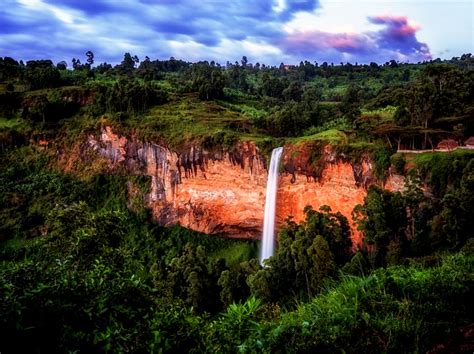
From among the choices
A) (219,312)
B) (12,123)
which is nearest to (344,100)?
(12,123)

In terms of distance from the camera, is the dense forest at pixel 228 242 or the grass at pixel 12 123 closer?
the dense forest at pixel 228 242

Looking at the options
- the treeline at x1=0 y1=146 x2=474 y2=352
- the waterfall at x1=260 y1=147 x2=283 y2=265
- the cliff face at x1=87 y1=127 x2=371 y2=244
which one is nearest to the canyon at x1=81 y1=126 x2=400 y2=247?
the cliff face at x1=87 y1=127 x2=371 y2=244

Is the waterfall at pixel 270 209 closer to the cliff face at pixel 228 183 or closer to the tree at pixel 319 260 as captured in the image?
the cliff face at pixel 228 183

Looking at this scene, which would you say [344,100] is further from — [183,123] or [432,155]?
[432,155]

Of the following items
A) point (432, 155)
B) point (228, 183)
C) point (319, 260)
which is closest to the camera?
point (319, 260)

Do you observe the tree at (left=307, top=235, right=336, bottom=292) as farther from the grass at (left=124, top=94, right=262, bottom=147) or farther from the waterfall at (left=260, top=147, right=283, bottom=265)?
the grass at (left=124, top=94, right=262, bottom=147)

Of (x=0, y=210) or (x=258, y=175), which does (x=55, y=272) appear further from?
(x=0, y=210)

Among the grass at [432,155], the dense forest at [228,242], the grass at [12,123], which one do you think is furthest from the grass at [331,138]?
the grass at [12,123]

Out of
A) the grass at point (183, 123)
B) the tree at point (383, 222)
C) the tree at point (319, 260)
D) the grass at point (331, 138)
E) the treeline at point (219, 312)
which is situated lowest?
the tree at point (319, 260)
